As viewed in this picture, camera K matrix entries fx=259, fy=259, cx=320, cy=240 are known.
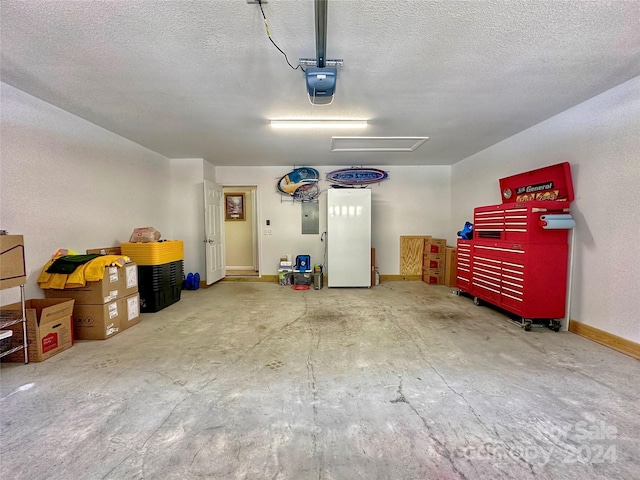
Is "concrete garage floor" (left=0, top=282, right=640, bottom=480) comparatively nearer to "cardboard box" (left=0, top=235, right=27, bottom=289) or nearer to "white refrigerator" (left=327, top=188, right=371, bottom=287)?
"cardboard box" (left=0, top=235, right=27, bottom=289)

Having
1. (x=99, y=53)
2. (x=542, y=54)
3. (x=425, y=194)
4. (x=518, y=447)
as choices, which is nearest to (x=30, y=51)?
(x=99, y=53)

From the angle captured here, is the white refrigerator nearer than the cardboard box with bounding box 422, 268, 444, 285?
Yes

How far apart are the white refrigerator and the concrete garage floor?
222 cm

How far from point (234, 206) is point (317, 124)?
462cm

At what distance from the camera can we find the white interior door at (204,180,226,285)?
5.36 metres

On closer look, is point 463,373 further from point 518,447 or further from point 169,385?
point 169,385

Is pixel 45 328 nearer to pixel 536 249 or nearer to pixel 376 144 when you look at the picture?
pixel 376 144

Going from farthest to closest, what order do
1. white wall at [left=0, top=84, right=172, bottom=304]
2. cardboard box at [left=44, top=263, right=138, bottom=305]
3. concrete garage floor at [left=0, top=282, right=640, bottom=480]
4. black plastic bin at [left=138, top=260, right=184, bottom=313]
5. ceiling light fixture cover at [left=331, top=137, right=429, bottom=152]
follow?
ceiling light fixture cover at [left=331, top=137, right=429, bottom=152], black plastic bin at [left=138, top=260, right=184, bottom=313], cardboard box at [left=44, top=263, right=138, bottom=305], white wall at [left=0, top=84, right=172, bottom=304], concrete garage floor at [left=0, top=282, right=640, bottom=480]

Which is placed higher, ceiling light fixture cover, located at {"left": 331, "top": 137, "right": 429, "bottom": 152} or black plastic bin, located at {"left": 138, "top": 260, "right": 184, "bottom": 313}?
ceiling light fixture cover, located at {"left": 331, "top": 137, "right": 429, "bottom": 152}

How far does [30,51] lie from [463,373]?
4.45 metres

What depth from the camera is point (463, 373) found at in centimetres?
226

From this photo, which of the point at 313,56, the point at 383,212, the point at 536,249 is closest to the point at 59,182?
the point at 313,56

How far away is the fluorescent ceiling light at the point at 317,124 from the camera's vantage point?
3477mm

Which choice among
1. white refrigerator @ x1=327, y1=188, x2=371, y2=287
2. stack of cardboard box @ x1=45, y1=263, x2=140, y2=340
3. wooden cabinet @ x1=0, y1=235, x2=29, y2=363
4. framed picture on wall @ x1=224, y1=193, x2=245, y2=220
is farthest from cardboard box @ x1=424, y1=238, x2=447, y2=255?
wooden cabinet @ x1=0, y1=235, x2=29, y2=363
